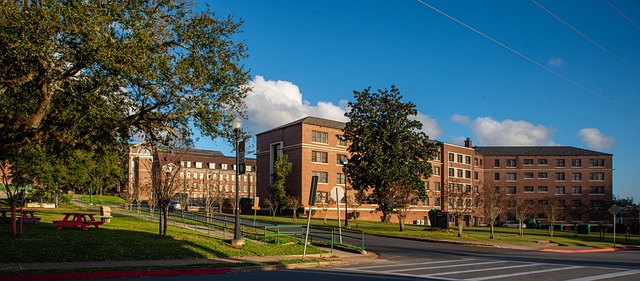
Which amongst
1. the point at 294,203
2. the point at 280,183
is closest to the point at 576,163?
the point at 280,183

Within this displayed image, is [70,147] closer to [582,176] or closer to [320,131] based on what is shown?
[320,131]

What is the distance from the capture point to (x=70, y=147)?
22.0m

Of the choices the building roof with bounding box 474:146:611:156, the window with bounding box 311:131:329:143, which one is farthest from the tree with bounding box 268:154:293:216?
the building roof with bounding box 474:146:611:156

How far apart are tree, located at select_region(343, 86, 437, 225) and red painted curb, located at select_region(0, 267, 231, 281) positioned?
92.6 feet

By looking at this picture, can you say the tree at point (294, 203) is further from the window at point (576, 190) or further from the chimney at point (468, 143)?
the window at point (576, 190)

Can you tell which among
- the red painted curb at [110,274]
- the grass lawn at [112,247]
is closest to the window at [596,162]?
the grass lawn at [112,247]

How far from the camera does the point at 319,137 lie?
6912cm

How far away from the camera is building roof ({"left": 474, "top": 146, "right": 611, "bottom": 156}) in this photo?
101938mm

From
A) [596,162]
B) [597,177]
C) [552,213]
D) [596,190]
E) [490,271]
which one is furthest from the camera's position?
[596,162]

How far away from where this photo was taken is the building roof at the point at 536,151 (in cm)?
10194

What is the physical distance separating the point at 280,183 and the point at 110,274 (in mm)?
50174

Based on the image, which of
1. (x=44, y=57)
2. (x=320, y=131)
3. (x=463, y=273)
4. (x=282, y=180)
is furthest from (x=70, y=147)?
(x=320, y=131)

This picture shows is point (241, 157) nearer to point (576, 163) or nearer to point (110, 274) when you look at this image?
point (110, 274)

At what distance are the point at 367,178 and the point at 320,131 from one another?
2606 cm
